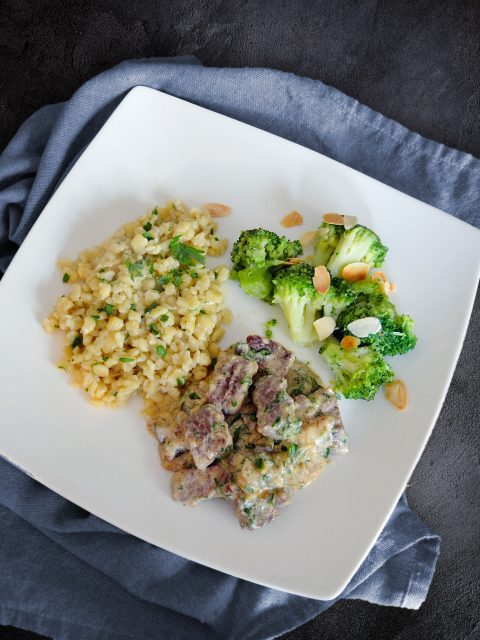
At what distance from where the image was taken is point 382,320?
365cm

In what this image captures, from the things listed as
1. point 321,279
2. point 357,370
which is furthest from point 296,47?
point 357,370

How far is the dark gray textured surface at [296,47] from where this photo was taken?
4480 mm

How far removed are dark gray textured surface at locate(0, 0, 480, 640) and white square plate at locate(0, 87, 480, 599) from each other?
67 centimetres

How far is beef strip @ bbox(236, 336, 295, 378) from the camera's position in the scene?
11.7ft

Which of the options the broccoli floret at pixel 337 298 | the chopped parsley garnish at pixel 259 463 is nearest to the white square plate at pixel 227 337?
the broccoli floret at pixel 337 298

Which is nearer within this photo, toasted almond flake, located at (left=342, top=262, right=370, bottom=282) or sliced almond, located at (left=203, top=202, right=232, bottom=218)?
toasted almond flake, located at (left=342, top=262, right=370, bottom=282)

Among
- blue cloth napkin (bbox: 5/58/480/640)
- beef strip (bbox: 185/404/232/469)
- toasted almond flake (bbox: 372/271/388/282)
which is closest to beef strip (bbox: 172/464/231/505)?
A: beef strip (bbox: 185/404/232/469)

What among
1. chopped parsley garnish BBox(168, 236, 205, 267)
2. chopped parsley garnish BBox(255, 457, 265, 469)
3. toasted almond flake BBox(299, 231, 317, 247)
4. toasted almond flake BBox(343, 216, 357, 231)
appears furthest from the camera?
toasted almond flake BBox(299, 231, 317, 247)

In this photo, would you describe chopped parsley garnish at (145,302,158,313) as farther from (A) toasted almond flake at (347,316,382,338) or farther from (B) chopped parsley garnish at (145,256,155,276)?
(A) toasted almond flake at (347,316,382,338)

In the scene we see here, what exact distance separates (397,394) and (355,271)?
2.29 feet

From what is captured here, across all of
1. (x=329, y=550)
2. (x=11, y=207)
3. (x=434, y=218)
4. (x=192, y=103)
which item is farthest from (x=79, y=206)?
(x=329, y=550)

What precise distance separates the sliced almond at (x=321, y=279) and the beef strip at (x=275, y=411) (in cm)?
55

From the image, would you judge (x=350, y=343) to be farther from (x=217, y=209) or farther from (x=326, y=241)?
(x=217, y=209)

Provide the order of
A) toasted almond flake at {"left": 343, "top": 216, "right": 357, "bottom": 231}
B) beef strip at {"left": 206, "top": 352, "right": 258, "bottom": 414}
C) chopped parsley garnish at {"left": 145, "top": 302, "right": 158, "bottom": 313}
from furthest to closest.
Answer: toasted almond flake at {"left": 343, "top": 216, "right": 357, "bottom": 231}, chopped parsley garnish at {"left": 145, "top": 302, "right": 158, "bottom": 313}, beef strip at {"left": 206, "top": 352, "right": 258, "bottom": 414}
